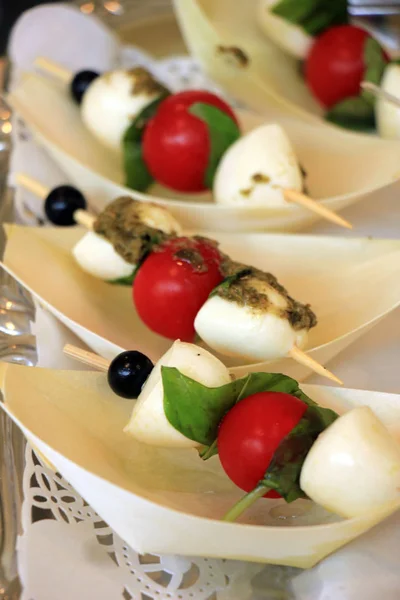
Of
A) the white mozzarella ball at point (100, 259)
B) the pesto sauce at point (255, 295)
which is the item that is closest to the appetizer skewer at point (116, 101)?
the white mozzarella ball at point (100, 259)

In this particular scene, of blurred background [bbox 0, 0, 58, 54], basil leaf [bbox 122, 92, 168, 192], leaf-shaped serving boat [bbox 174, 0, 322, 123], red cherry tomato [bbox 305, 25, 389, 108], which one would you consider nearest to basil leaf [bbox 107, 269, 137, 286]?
basil leaf [bbox 122, 92, 168, 192]

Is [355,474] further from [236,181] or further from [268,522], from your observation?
[236,181]

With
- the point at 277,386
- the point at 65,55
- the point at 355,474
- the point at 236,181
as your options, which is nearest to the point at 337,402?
the point at 277,386

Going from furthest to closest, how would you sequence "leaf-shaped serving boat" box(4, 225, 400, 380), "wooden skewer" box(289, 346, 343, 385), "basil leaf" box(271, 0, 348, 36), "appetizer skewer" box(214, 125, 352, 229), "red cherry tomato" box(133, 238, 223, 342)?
"basil leaf" box(271, 0, 348, 36), "appetizer skewer" box(214, 125, 352, 229), "leaf-shaped serving boat" box(4, 225, 400, 380), "red cherry tomato" box(133, 238, 223, 342), "wooden skewer" box(289, 346, 343, 385)

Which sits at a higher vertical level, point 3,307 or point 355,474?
point 355,474

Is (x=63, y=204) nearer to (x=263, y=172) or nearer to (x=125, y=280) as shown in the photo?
(x=125, y=280)

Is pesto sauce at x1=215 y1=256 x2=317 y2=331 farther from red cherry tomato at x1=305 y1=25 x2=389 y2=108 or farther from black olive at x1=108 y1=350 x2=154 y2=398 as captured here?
red cherry tomato at x1=305 y1=25 x2=389 y2=108
